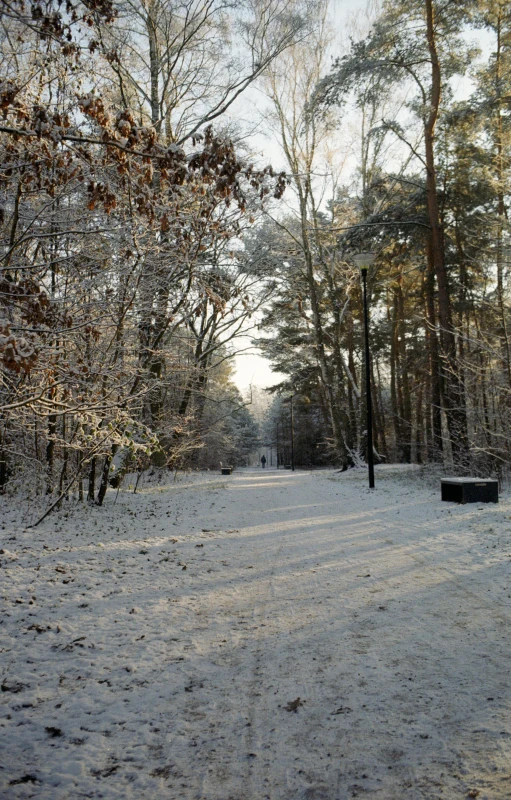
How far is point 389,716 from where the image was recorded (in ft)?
7.83

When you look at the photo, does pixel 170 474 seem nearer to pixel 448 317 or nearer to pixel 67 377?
pixel 448 317

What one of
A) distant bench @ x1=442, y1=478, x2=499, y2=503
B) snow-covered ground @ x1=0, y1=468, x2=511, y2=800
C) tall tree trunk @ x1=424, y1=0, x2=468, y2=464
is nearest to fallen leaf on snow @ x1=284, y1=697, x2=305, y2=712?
snow-covered ground @ x1=0, y1=468, x2=511, y2=800

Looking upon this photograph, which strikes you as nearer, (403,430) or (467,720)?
(467,720)

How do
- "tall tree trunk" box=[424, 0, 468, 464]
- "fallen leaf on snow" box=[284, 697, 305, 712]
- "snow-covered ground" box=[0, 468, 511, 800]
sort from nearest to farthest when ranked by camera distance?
"snow-covered ground" box=[0, 468, 511, 800] < "fallen leaf on snow" box=[284, 697, 305, 712] < "tall tree trunk" box=[424, 0, 468, 464]

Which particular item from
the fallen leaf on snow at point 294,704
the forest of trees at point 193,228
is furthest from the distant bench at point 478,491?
the fallen leaf on snow at point 294,704

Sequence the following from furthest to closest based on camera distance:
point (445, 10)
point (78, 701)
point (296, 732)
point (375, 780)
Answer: point (445, 10) < point (78, 701) < point (296, 732) < point (375, 780)

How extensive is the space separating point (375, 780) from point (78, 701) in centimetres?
161

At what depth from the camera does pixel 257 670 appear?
116 inches

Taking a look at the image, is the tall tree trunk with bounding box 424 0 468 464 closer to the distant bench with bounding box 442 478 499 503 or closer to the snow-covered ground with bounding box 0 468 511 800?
the distant bench with bounding box 442 478 499 503

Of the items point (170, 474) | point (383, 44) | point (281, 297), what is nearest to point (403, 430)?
point (281, 297)

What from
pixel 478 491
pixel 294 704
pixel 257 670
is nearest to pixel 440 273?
pixel 478 491

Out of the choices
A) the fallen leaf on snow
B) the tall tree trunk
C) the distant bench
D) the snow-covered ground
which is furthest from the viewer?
the tall tree trunk

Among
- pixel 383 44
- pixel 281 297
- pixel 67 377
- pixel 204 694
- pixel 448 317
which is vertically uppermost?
pixel 383 44

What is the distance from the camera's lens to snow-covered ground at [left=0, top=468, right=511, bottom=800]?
6.61ft
